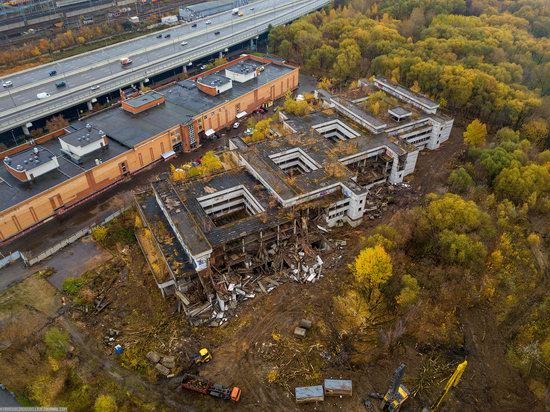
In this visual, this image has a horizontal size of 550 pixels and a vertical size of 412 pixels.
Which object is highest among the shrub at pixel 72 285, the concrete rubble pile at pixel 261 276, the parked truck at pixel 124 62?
the parked truck at pixel 124 62

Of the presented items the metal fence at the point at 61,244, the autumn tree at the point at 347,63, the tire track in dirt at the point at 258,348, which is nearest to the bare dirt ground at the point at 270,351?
the tire track in dirt at the point at 258,348

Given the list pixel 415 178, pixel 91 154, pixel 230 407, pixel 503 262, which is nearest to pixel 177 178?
pixel 91 154

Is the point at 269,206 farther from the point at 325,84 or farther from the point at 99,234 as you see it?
the point at 325,84

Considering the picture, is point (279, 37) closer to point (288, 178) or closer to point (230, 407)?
point (288, 178)

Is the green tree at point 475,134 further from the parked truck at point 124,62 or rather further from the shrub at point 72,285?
the parked truck at point 124,62

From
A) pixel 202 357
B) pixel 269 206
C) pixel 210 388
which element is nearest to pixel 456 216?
pixel 269 206

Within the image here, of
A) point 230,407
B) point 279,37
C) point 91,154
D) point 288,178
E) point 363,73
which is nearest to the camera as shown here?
point 230,407
